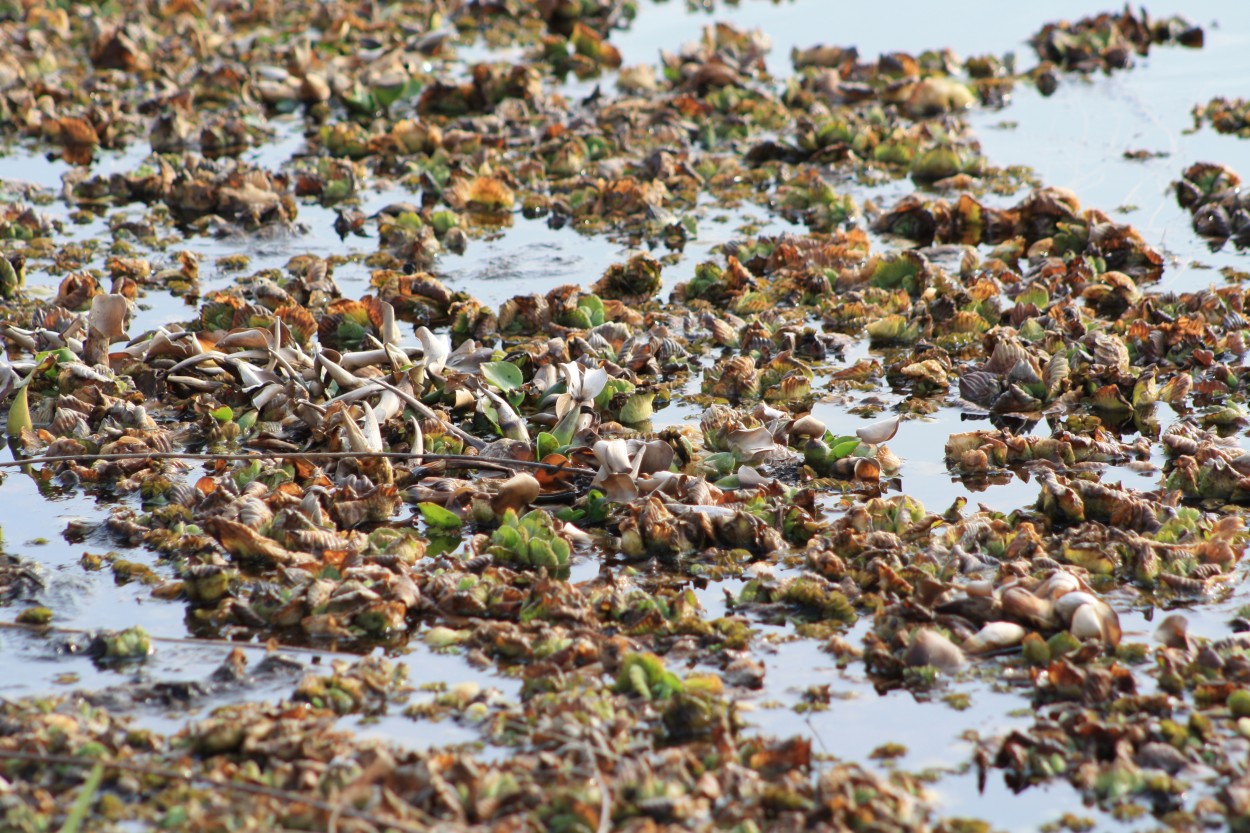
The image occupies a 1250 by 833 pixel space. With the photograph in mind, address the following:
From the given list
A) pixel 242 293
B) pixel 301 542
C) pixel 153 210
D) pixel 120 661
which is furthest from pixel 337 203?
pixel 120 661

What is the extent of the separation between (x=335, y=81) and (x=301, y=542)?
7487 mm

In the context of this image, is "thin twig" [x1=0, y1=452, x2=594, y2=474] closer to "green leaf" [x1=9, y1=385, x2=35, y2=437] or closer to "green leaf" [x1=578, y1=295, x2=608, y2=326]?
"green leaf" [x1=9, y1=385, x2=35, y2=437]

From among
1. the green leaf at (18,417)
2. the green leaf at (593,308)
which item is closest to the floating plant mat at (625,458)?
the green leaf at (18,417)

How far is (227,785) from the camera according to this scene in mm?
3180

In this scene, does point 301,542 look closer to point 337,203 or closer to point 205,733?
point 205,733

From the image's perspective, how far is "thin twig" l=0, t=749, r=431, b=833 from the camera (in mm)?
3027

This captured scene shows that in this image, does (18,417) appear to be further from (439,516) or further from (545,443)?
(545,443)

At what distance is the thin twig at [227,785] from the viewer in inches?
119

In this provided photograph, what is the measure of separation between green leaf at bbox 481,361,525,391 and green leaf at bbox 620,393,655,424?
17.6 inches

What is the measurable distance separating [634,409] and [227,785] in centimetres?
272

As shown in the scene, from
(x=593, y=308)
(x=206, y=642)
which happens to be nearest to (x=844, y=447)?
(x=593, y=308)

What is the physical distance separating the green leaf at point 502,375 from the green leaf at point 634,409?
1.46 ft

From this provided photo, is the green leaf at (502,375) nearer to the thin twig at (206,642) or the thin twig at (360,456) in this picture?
the thin twig at (360,456)

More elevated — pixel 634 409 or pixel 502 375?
pixel 502 375
